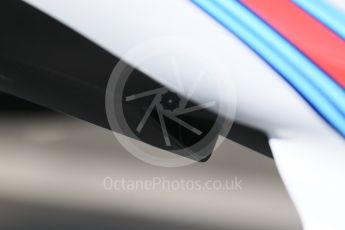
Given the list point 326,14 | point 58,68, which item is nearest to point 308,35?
point 326,14

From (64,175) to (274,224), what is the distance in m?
0.75

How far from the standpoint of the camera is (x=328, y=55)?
1.03 metres

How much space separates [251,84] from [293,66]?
8cm

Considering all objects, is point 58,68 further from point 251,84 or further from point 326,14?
point 326,14

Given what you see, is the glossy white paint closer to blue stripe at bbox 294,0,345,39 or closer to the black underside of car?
the black underside of car

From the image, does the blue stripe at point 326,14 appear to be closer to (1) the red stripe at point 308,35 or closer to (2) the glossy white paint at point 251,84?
(1) the red stripe at point 308,35

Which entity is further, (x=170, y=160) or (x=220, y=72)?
(x=170, y=160)

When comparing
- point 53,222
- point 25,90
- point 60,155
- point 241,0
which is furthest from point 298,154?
point 60,155

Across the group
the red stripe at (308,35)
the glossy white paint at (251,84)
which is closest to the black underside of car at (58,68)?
the glossy white paint at (251,84)

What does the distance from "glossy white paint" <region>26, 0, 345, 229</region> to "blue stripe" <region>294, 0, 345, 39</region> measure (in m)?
0.15

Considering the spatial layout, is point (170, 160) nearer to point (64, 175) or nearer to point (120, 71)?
point (120, 71)

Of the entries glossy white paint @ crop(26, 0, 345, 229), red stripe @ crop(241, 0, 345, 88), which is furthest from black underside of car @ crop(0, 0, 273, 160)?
red stripe @ crop(241, 0, 345, 88)

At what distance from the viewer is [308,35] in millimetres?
1037

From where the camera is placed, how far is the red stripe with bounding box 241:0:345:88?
102 cm
